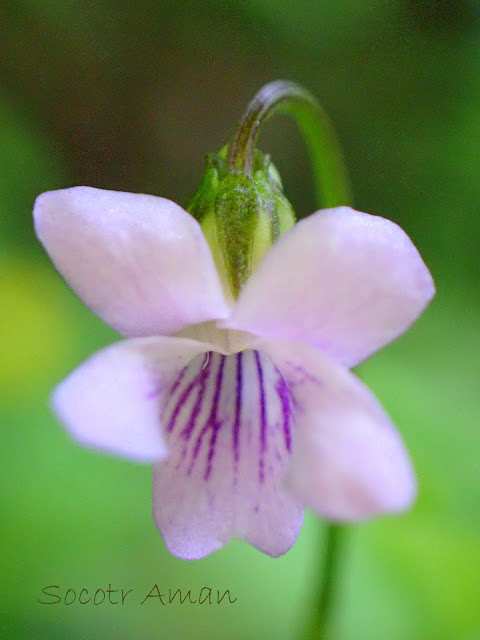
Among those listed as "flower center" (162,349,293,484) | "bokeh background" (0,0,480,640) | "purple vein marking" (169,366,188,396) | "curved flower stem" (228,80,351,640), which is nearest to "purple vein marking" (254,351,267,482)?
"flower center" (162,349,293,484)

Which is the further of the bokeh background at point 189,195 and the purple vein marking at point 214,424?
the bokeh background at point 189,195

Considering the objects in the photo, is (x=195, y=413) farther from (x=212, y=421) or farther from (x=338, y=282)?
(x=338, y=282)

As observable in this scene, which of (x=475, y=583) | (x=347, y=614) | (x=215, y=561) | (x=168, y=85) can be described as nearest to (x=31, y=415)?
(x=215, y=561)

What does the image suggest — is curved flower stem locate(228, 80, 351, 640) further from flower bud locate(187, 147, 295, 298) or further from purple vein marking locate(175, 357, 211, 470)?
purple vein marking locate(175, 357, 211, 470)

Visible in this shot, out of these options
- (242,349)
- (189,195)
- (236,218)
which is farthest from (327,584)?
(189,195)

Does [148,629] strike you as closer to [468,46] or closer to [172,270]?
[172,270]

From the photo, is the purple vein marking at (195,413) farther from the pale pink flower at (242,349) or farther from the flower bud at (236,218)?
the flower bud at (236,218)

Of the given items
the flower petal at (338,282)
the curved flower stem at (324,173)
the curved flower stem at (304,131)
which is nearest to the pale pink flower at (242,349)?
the flower petal at (338,282)
